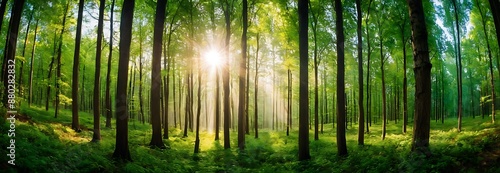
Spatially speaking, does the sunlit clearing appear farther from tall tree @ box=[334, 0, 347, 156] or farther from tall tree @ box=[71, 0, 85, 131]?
tall tree @ box=[334, 0, 347, 156]

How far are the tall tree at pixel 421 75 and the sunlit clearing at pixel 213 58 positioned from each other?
41.0ft

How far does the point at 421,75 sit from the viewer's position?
789cm

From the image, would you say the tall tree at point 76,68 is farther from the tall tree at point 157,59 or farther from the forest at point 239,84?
the tall tree at point 157,59

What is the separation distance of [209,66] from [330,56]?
10.7m

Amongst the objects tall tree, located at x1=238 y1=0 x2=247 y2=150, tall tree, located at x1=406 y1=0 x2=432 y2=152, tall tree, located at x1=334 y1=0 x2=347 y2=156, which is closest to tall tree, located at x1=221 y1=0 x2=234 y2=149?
tall tree, located at x1=238 y1=0 x2=247 y2=150

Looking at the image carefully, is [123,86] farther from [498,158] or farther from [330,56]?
[330,56]

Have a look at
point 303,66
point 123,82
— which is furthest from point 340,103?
point 123,82

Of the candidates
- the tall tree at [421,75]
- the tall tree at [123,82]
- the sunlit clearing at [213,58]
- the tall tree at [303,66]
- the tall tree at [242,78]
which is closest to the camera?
the tall tree at [421,75]

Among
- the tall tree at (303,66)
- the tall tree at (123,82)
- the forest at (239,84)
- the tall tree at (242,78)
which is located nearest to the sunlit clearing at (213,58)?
the forest at (239,84)

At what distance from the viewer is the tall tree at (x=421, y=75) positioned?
7844mm

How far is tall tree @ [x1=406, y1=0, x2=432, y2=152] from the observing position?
7.84 meters

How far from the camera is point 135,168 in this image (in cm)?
903

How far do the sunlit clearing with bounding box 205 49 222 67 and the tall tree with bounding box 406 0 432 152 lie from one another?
41.0ft

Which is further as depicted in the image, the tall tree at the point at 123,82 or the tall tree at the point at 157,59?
the tall tree at the point at 157,59
